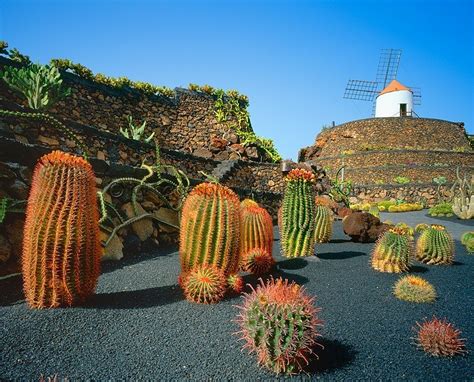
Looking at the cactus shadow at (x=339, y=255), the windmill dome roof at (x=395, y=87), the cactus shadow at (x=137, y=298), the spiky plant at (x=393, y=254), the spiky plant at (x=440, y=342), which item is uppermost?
the windmill dome roof at (x=395, y=87)

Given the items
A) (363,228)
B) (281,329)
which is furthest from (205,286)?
(363,228)

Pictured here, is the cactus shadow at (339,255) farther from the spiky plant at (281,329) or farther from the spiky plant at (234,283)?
the spiky plant at (281,329)

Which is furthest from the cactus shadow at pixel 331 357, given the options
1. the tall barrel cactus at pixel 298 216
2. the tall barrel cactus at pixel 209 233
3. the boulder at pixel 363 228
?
the boulder at pixel 363 228

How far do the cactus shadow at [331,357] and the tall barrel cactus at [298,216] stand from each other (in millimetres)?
2991

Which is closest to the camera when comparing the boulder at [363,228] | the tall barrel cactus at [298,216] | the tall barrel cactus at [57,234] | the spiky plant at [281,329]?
the spiky plant at [281,329]

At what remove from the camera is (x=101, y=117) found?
473 inches

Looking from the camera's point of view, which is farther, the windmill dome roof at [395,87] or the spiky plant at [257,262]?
the windmill dome roof at [395,87]

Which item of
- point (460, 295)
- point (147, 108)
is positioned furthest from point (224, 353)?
point (147, 108)

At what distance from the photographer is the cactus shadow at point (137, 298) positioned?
279 cm

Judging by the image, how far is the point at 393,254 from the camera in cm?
472

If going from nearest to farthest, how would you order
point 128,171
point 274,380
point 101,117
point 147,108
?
point 274,380, point 128,171, point 101,117, point 147,108

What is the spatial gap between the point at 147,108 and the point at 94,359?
13.0m

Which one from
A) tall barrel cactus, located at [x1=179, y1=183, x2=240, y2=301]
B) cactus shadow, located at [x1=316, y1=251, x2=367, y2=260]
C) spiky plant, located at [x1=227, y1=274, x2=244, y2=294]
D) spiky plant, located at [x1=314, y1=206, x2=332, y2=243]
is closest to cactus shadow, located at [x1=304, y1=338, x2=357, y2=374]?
spiky plant, located at [x1=227, y1=274, x2=244, y2=294]

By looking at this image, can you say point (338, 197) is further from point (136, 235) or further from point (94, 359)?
point (94, 359)
